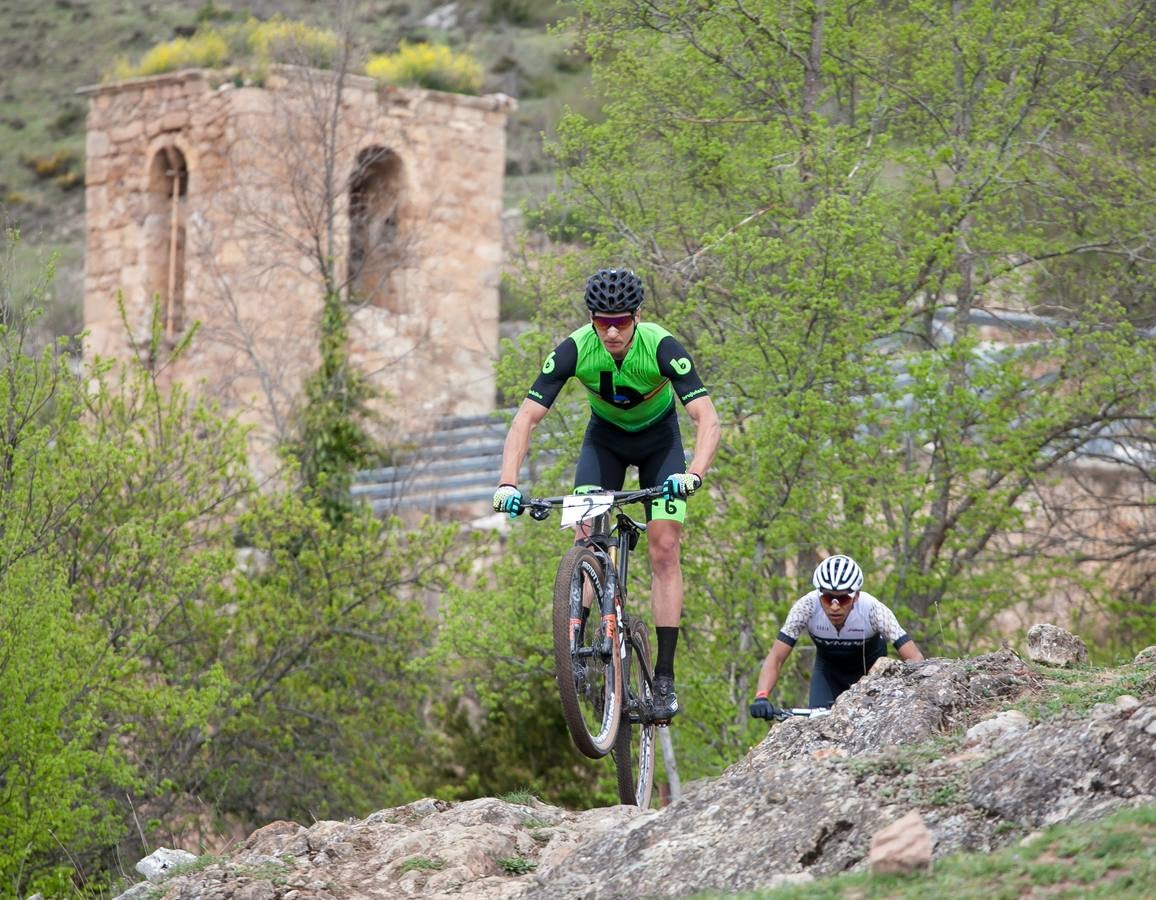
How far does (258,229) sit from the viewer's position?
2736 centimetres

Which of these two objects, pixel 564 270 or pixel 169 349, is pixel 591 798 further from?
pixel 169 349

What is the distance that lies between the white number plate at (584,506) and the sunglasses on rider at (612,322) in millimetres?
771

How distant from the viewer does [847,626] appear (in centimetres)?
1004

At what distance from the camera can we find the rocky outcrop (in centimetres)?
652

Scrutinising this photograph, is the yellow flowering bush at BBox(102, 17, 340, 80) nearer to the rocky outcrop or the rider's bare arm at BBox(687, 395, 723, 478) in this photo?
the rider's bare arm at BBox(687, 395, 723, 478)

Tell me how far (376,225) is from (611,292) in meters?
19.8

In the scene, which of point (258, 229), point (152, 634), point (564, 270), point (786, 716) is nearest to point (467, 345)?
point (258, 229)

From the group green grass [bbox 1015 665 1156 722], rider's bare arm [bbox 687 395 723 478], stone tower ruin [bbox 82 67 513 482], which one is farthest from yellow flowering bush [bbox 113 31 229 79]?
green grass [bbox 1015 665 1156 722]

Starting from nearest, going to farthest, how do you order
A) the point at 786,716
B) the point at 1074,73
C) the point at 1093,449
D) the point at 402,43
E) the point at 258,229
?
the point at 786,716 → the point at 1074,73 → the point at 1093,449 → the point at 258,229 → the point at 402,43

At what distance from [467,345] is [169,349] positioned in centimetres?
466

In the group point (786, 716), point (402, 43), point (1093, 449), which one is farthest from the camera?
point (402, 43)

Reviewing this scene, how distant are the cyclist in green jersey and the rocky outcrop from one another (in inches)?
39.0

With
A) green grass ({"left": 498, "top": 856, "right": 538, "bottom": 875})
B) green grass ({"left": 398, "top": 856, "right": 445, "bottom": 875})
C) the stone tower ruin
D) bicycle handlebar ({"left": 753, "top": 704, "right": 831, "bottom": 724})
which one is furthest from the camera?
the stone tower ruin

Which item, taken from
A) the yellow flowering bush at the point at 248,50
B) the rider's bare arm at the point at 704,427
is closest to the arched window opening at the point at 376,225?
the yellow flowering bush at the point at 248,50
